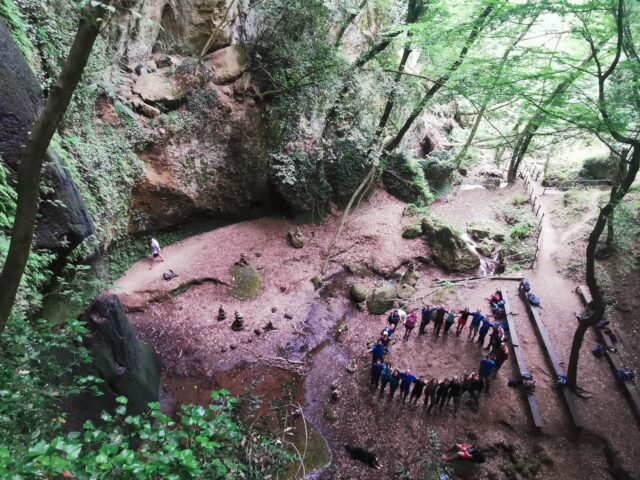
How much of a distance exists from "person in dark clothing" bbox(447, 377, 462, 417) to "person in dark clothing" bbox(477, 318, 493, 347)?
2.41 meters

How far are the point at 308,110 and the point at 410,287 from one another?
8808 millimetres

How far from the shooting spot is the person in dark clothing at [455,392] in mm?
8945

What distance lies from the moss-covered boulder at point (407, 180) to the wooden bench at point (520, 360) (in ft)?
26.8

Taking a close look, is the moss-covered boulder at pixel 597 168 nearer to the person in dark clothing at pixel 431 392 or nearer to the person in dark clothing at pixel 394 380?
the person in dark clothing at pixel 431 392

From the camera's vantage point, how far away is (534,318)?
473 inches

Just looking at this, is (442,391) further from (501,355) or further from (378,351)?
(501,355)

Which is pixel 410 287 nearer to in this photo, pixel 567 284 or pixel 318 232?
pixel 318 232

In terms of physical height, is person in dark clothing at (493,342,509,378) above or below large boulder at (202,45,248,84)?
below

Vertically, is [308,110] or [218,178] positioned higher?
[308,110]

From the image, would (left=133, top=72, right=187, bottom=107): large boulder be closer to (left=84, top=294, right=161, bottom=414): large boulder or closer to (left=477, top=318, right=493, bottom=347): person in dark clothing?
(left=84, top=294, right=161, bottom=414): large boulder

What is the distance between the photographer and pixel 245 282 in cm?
1258

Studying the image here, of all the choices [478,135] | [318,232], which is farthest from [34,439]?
[478,135]

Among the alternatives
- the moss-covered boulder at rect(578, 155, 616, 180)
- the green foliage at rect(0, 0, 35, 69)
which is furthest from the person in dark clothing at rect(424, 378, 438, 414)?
the moss-covered boulder at rect(578, 155, 616, 180)

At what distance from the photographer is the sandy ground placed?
8609mm
